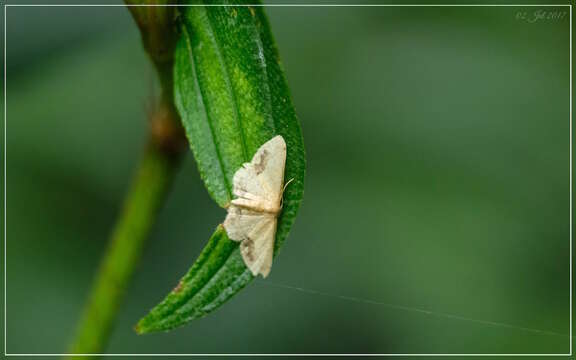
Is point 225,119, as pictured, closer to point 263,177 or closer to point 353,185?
point 263,177

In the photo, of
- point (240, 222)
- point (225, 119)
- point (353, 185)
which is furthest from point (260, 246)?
point (353, 185)

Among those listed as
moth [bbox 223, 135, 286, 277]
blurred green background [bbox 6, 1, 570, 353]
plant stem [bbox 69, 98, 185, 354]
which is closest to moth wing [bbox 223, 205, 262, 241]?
moth [bbox 223, 135, 286, 277]

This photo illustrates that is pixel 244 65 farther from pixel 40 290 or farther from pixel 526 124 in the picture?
pixel 526 124

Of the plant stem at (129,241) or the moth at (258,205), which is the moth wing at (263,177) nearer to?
the moth at (258,205)

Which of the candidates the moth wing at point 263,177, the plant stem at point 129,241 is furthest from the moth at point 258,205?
the plant stem at point 129,241

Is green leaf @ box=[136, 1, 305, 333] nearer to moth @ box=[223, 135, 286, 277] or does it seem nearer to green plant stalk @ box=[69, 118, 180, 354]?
moth @ box=[223, 135, 286, 277]
